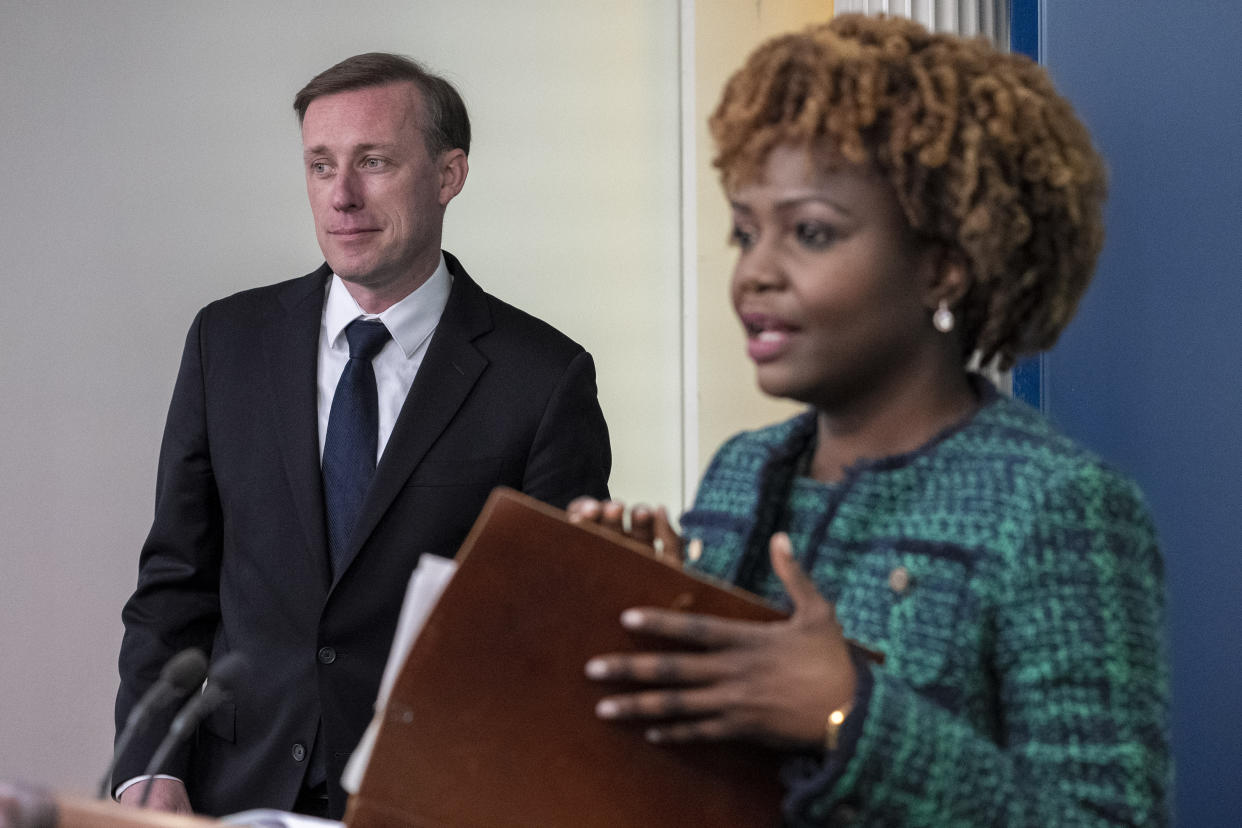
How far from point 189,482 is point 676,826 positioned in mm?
1639

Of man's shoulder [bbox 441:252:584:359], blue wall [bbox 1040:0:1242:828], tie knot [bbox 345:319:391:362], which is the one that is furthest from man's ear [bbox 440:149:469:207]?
blue wall [bbox 1040:0:1242:828]

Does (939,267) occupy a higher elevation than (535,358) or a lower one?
higher

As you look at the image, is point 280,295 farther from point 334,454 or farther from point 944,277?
point 944,277

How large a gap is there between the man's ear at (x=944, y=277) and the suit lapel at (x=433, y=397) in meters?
1.31

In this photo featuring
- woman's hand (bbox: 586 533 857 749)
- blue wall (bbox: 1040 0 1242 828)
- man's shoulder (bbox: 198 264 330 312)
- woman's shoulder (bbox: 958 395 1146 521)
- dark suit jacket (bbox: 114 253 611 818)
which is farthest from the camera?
man's shoulder (bbox: 198 264 330 312)

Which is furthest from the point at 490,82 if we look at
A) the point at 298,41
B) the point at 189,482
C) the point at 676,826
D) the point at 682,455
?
the point at 676,826

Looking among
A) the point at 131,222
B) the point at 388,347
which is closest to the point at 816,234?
the point at 388,347

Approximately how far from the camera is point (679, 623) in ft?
3.15

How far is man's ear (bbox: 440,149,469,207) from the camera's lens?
274 centimetres

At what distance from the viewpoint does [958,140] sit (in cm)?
117

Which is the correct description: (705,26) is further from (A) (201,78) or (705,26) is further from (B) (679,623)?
(B) (679,623)

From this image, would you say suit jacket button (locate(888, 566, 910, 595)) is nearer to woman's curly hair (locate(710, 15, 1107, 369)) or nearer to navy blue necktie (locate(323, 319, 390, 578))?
woman's curly hair (locate(710, 15, 1107, 369))

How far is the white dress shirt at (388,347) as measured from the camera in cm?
245

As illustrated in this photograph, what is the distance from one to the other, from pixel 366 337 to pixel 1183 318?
54.5 inches
